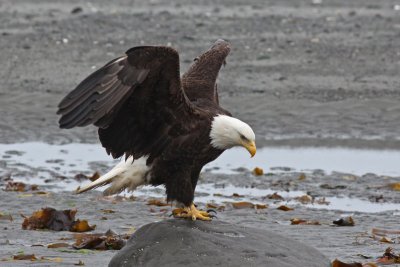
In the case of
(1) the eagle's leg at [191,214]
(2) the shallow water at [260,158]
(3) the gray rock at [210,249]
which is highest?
(2) the shallow water at [260,158]

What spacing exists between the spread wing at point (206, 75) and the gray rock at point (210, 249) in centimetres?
122

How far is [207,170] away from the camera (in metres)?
11.0

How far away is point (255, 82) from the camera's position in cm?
1485

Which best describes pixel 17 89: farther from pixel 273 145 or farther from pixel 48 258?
pixel 48 258

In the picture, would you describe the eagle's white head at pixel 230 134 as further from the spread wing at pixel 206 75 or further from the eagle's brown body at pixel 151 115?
the spread wing at pixel 206 75

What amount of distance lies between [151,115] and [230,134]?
52cm

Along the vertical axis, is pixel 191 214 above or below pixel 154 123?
below

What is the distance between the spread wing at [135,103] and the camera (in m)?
6.80

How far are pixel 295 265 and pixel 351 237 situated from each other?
173 centimetres

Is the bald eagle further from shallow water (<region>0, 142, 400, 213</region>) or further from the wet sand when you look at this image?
shallow water (<region>0, 142, 400, 213</region>)

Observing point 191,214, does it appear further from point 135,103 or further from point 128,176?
point 135,103

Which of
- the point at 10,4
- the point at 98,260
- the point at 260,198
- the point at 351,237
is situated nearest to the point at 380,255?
the point at 351,237

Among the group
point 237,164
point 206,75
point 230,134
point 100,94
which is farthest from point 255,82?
point 100,94

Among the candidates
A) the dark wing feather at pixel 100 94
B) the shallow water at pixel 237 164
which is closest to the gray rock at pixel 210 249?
the dark wing feather at pixel 100 94
